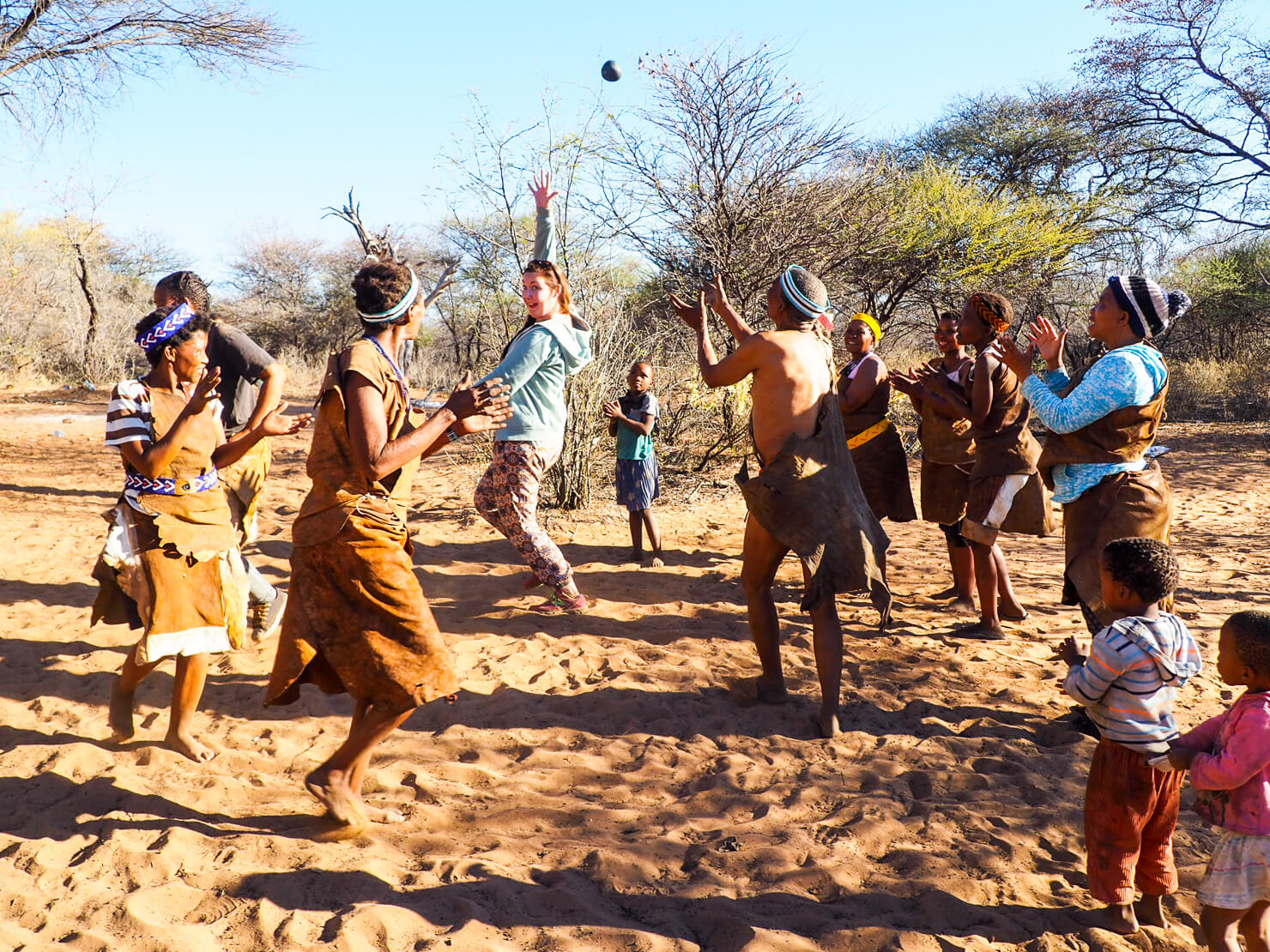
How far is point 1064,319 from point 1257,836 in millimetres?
19915

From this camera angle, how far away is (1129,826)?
8.09 feet

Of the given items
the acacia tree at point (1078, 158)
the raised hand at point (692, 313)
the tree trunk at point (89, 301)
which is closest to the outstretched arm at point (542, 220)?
the raised hand at point (692, 313)

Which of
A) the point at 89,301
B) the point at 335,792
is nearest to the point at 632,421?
the point at 335,792

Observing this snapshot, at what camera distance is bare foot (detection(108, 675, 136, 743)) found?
3.50m

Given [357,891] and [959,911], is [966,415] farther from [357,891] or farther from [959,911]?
[357,891]

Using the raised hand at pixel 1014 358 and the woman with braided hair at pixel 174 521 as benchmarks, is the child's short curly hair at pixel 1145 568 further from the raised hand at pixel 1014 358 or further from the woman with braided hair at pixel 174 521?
the woman with braided hair at pixel 174 521

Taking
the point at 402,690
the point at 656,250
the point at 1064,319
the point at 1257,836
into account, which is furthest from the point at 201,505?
the point at 1064,319

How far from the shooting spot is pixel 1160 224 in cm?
1608

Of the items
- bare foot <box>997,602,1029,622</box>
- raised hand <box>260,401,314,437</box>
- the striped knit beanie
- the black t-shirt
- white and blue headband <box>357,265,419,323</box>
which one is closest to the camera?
white and blue headband <box>357,265,419,323</box>

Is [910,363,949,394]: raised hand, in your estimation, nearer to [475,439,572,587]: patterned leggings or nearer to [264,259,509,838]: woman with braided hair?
[475,439,572,587]: patterned leggings

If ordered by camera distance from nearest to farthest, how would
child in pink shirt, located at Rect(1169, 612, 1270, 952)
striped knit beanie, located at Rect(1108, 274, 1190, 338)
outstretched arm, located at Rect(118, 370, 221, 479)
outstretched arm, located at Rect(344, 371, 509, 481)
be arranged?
child in pink shirt, located at Rect(1169, 612, 1270, 952) < outstretched arm, located at Rect(344, 371, 509, 481) < outstretched arm, located at Rect(118, 370, 221, 479) < striped knit beanie, located at Rect(1108, 274, 1190, 338)

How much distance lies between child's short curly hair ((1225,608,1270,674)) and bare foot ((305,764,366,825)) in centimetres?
250

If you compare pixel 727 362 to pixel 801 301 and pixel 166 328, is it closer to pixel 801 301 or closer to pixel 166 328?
pixel 801 301

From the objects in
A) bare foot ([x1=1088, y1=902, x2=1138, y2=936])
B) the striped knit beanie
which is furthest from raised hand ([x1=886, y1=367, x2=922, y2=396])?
bare foot ([x1=1088, y1=902, x2=1138, y2=936])
